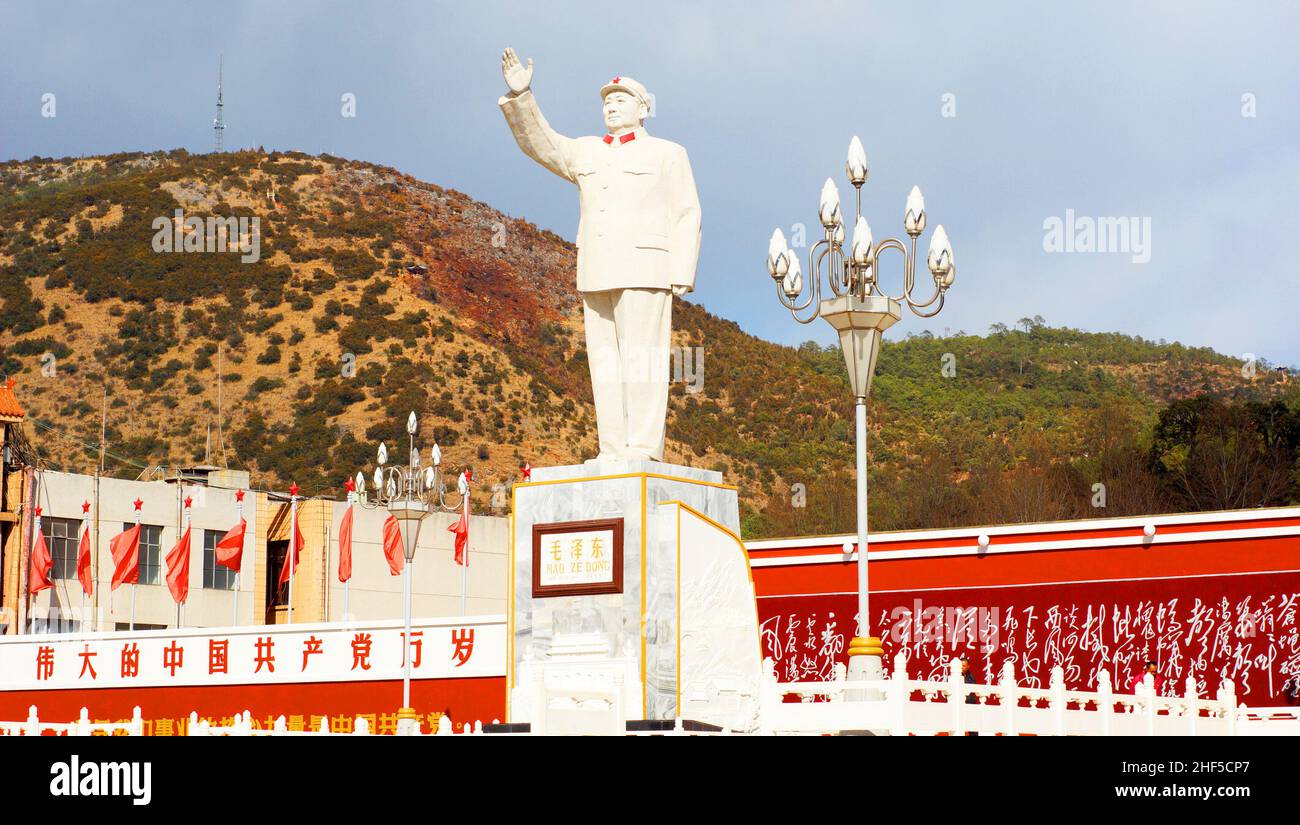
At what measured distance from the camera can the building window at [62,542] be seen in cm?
2958

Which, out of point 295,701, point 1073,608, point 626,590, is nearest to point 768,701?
point 626,590

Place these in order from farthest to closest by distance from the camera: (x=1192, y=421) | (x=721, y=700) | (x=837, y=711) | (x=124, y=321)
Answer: (x=124, y=321), (x=1192, y=421), (x=721, y=700), (x=837, y=711)

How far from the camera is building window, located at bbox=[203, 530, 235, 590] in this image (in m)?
31.7

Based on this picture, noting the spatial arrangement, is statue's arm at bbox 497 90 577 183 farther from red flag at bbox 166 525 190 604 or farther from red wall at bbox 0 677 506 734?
red flag at bbox 166 525 190 604

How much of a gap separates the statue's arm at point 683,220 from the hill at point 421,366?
24155 millimetres

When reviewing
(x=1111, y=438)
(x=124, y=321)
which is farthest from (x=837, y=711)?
(x=124, y=321)

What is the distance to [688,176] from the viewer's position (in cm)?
1250

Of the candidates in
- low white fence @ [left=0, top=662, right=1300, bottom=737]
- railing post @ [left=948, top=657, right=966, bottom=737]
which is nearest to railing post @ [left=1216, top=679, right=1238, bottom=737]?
low white fence @ [left=0, top=662, right=1300, bottom=737]

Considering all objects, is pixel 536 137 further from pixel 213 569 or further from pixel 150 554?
pixel 213 569

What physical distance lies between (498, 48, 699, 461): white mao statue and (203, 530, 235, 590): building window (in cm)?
2096

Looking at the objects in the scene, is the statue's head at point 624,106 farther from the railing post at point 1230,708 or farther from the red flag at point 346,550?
the red flag at point 346,550

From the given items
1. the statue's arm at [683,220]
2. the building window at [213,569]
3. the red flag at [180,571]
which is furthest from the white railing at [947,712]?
the building window at [213,569]
